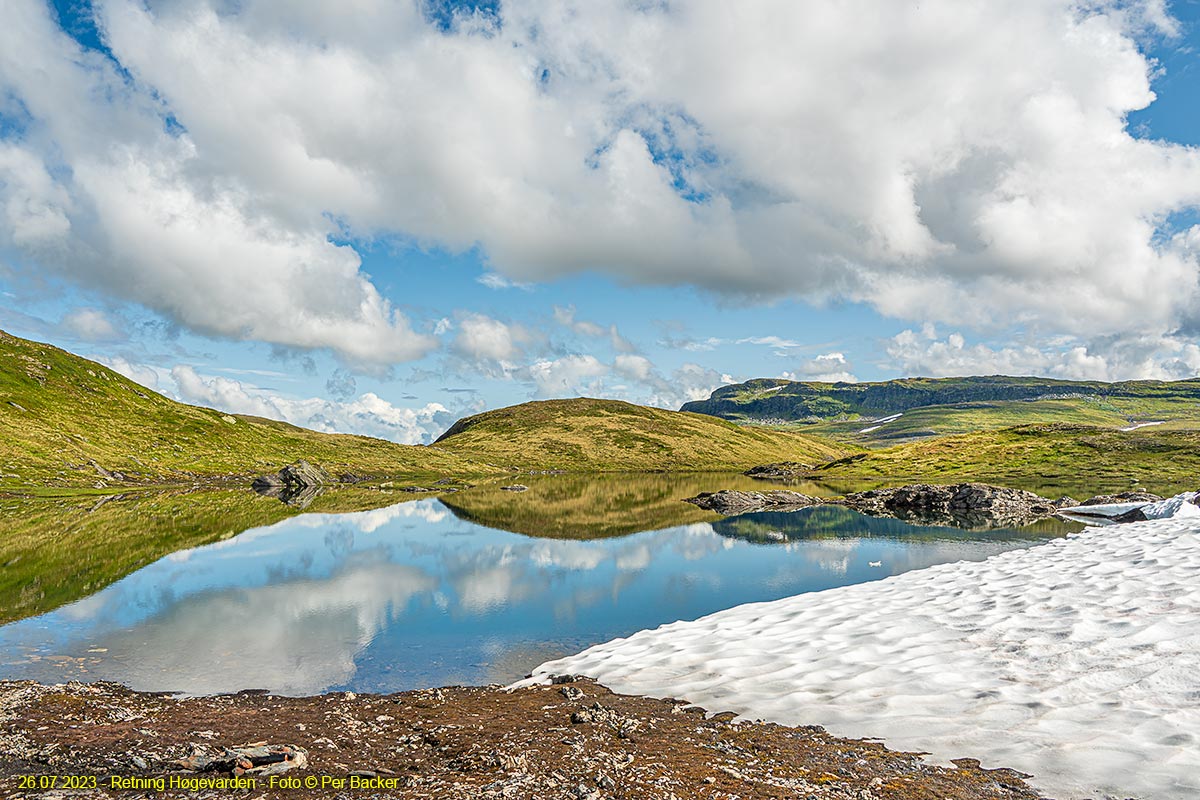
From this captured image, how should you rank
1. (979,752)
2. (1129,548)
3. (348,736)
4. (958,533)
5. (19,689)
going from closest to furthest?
(979,752) → (348,736) → (19,689) → (1129,548) → (958,533)

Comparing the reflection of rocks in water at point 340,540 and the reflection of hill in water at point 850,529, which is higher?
the reflection of rocks in water at point 340,540

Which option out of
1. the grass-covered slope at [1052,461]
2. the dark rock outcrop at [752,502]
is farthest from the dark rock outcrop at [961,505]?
the grass-covered slope at [1052,461]

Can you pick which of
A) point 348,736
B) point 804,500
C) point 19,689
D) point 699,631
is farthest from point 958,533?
point 19,689

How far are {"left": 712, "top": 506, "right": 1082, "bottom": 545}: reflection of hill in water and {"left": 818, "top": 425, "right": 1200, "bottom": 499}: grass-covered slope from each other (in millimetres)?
47392

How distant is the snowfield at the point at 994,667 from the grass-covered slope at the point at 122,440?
107839mm

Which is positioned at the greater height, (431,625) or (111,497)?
(111,497)

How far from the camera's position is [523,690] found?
59.9 ft

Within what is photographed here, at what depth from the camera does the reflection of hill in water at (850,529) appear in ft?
194

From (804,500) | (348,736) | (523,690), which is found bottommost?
(804,500)

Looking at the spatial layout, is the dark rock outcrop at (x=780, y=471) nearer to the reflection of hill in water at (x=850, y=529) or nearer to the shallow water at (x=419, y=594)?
the reflection of hill in water at (x=850, y=529)

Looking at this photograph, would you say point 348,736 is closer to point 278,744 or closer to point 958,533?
point 278,744

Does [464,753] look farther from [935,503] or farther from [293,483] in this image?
[293,483]

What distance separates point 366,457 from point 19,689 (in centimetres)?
17036

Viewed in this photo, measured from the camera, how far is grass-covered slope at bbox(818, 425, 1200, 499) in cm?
11846
